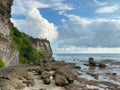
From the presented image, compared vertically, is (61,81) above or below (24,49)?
below

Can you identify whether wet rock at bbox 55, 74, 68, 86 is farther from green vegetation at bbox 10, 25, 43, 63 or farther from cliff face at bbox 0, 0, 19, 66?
green vegetation at bbox 10, 25, 43, 63

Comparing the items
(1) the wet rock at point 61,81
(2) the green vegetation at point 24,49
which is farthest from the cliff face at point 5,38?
(1) the wet rock at point 61,81

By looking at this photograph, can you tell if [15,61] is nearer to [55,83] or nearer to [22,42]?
[22,42]

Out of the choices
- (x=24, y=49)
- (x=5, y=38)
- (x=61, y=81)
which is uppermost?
(x=5, y=38)

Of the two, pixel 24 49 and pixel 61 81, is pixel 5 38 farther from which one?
pixel 24 49

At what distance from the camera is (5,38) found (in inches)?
3258

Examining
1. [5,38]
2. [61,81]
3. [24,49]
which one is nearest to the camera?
[61,81]

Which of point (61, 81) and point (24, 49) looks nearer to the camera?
point (61, 81)

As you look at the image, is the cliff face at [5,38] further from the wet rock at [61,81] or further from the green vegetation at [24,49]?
the wet rock at [61,81]

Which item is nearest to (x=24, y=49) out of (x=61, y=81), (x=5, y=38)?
(x=5, y=38)

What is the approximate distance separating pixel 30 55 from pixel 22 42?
7841 mm

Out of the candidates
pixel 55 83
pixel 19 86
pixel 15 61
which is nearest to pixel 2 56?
pixel 15 61

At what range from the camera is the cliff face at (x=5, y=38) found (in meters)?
78.5

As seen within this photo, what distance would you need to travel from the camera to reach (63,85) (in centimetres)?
4919
